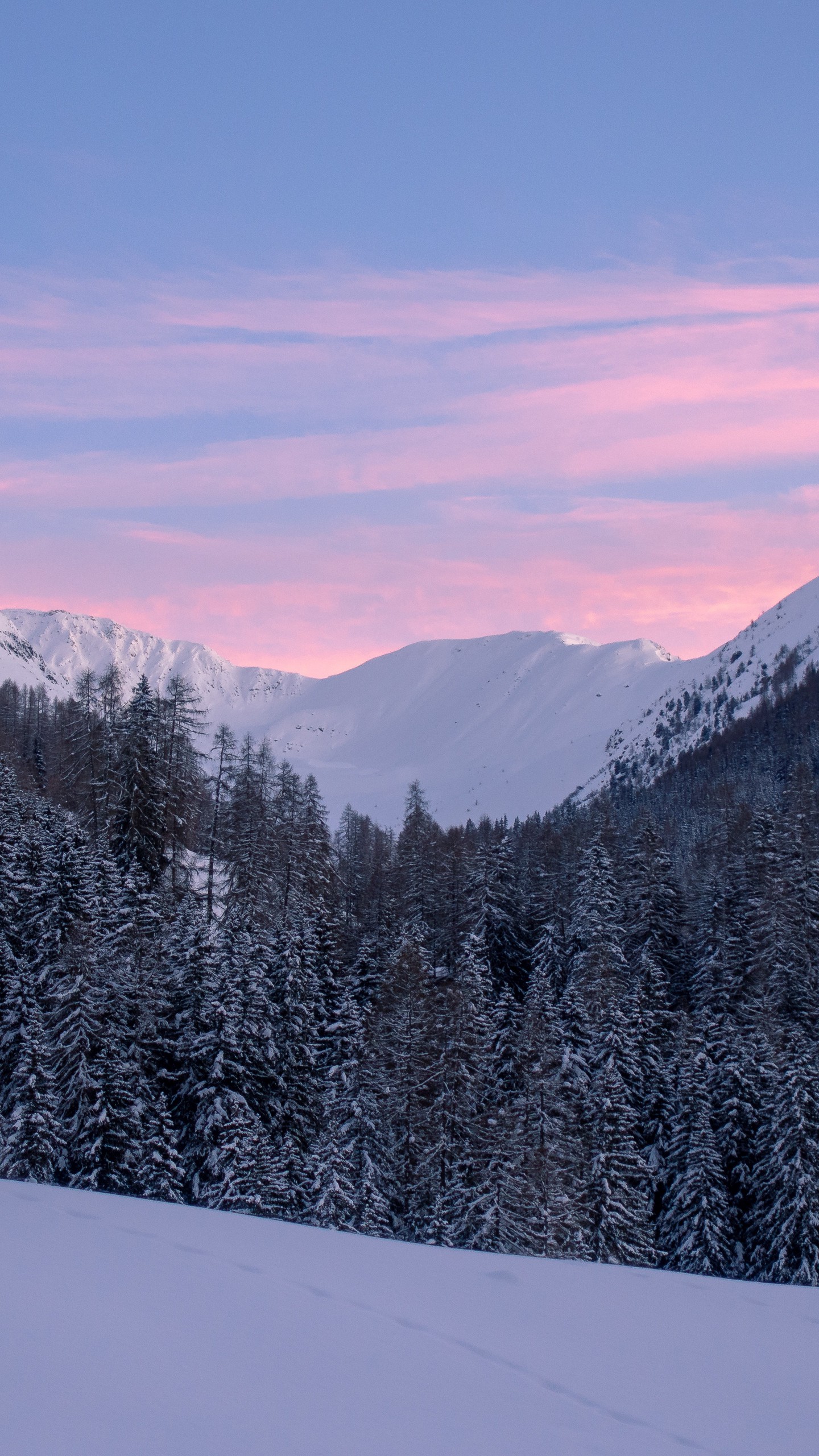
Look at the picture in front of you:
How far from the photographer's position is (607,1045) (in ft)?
125

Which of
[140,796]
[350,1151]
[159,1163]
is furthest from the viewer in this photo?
[140,796]

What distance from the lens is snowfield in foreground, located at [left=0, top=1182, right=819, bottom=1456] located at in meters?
4.67

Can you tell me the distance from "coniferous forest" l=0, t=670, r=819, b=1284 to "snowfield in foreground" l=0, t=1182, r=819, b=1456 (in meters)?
19.7

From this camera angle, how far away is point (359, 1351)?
5.81 meters

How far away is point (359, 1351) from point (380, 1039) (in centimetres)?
3257

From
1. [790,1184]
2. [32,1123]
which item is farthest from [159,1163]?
[790,1184]

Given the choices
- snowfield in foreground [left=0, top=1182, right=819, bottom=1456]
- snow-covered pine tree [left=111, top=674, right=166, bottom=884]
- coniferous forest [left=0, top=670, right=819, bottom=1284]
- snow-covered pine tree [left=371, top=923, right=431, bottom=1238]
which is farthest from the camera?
snow-covered pine tree [left=111, top=674, right=166, bottom=884]

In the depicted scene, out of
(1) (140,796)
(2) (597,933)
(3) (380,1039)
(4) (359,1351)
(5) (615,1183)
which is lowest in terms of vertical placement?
(5) (615,1183)

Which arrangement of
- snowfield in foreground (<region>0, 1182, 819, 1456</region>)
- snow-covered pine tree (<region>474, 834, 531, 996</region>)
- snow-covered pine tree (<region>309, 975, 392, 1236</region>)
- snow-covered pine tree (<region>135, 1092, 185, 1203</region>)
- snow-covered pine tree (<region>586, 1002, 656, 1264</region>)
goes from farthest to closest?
snow-covered pine tree (<region>474, 834, 531, 996</region>), snow-covered pine tree (<region>586, 1002, 656, 1264</region>), snow-covered pine tree (<region>309, 975, 392, 1236</region>), snow-covered pine tree (<region>135, 1092, 185, 1203</region>), snowfield in foreground (<region>0, 1182, 819, 1456</region>)

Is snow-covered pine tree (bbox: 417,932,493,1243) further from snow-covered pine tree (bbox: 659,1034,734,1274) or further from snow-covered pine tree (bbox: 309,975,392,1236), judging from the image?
snow-covered pine tree (bbox: 659,1034,734,1274)

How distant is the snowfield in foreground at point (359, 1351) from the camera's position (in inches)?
184

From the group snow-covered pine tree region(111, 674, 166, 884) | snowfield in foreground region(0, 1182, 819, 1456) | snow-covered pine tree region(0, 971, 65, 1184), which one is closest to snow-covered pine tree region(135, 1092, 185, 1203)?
snow-covered pine tree region(0, 971, 65, 1184)

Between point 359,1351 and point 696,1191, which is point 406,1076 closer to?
point 696,1191

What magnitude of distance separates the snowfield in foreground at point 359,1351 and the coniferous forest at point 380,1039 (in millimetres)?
19721
